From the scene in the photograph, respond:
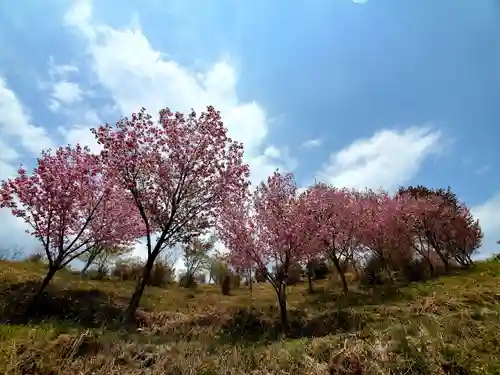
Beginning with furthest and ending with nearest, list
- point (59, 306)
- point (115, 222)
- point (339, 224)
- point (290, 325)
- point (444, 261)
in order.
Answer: point (444, 261) < point (339, 224) < point (115, 222) < point (59, 306) < point (290, 325)

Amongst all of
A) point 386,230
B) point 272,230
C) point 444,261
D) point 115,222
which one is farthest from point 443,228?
point 115,222

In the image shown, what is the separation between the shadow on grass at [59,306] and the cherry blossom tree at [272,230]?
783 cm

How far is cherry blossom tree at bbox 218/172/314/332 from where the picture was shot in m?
20.8

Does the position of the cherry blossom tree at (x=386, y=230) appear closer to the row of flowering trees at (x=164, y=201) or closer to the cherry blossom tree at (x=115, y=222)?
the row of flowering trees at (x=164, y=201)

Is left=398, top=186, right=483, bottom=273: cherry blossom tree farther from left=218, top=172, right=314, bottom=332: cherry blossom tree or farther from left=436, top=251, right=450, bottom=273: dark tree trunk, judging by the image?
left=218, top=172, right=314, bottom=332: cherry blossom tree

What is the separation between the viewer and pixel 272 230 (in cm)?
2130

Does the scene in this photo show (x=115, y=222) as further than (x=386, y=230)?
No

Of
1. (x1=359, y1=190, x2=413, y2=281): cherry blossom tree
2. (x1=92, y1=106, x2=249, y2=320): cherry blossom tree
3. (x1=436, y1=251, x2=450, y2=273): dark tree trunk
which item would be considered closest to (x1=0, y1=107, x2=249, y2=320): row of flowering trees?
(x1=92, y1=106, x2=249, y2=320): cherry blossom tree

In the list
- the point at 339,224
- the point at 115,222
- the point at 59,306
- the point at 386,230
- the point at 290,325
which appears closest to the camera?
the point at 290,325

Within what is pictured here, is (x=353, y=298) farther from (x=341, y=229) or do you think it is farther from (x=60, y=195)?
(x=60, y=195)

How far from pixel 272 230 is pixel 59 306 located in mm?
12555

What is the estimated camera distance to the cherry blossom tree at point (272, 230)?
2077 centimetres

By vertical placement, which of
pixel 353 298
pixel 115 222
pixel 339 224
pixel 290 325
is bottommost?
pixel 290 325

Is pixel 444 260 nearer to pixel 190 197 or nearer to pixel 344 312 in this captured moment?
pixel 344 312
